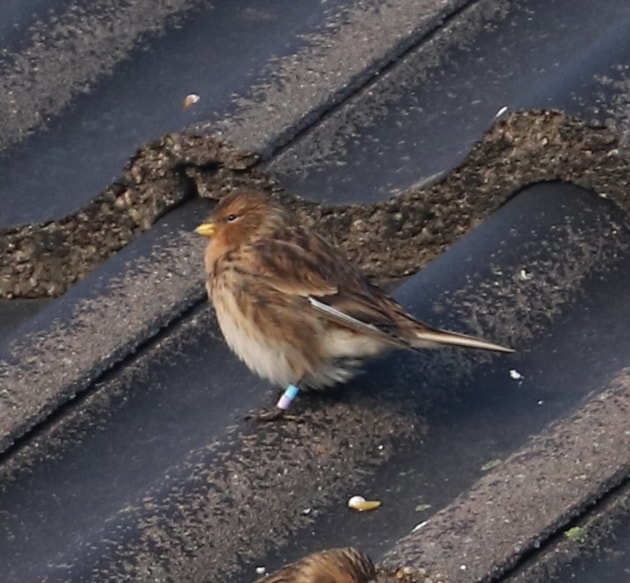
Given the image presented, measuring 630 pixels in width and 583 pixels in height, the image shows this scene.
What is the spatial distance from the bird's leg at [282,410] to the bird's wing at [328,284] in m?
0.22

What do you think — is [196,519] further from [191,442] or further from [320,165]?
[320,165]

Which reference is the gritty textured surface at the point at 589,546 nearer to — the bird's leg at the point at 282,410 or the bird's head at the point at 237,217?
the bird's leg at the point at 282,410

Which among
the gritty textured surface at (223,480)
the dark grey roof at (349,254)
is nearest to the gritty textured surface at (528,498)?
the dark grey roof at (349,254)

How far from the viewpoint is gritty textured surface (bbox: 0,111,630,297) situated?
304 cm

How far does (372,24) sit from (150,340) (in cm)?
75

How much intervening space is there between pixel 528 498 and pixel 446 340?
0.57m

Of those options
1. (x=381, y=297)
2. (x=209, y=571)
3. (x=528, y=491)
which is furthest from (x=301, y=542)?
(x=381, y=297)

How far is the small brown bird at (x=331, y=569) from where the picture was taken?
2527 millimetres

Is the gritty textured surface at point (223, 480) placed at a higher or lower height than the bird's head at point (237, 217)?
lower

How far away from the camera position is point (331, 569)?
2.56m

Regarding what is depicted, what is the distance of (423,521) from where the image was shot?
8.75 ft

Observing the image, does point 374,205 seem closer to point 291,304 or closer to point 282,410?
point 282,410

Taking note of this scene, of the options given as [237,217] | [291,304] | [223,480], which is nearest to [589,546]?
[223,480]

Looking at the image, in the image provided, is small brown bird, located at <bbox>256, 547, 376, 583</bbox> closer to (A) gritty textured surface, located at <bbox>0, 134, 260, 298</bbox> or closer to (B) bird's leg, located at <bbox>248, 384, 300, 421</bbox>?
(B) bird's leg, located at <bbox>248, 384, 300, 421</bbox>
